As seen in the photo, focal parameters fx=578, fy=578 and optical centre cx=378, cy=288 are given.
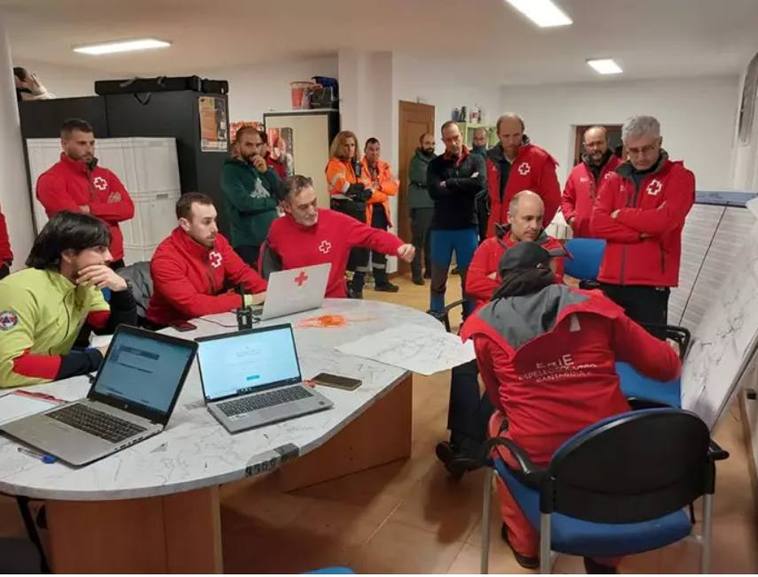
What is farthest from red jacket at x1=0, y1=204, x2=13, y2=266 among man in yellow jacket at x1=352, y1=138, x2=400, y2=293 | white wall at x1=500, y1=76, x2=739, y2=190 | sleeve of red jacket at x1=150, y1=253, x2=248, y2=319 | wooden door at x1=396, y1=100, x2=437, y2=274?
white wall at x1=500, y1=76, x2=739, y2=190

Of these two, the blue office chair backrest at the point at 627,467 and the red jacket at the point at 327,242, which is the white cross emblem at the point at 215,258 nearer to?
the red jacket at the point at 327,242

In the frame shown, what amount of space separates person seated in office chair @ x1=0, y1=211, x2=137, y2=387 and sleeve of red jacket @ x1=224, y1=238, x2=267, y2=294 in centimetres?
68

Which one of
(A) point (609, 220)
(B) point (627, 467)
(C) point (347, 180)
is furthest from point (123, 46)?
(B) point (627, 467)

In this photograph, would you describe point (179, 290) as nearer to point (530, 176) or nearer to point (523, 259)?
point (523, 259)

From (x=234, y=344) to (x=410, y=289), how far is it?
4.30m

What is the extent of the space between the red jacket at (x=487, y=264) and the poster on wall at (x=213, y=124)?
9.39 feet

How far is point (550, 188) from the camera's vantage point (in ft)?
11.1

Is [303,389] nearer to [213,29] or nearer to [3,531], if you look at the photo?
[3,531]

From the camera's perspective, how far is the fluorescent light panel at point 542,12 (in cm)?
408

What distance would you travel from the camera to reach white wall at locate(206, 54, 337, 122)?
6516 millimetres

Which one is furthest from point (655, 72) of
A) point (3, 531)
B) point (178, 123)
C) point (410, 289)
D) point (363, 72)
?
point (3, 531)

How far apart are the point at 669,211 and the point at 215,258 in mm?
2068

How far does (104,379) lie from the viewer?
1616 millimetres

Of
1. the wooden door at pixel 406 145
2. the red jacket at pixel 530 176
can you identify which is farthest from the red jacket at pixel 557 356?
the wooden door at pixel 406 145
